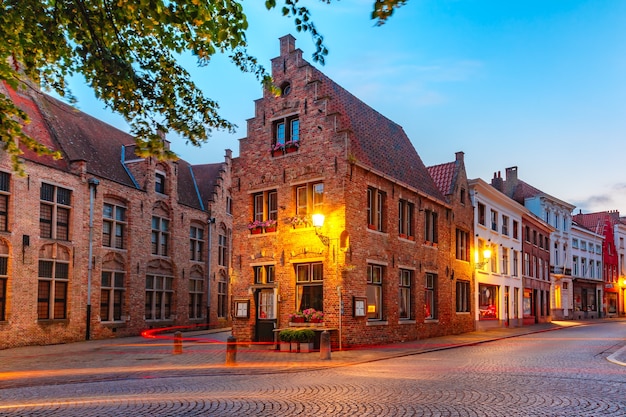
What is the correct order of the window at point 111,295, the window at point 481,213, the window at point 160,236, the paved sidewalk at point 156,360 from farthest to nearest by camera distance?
the window at point 481,213, the window at point 160,236, the window at point 111,295, the paved sidewalk at point 156,360

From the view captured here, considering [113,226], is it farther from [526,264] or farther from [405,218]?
[526,264]

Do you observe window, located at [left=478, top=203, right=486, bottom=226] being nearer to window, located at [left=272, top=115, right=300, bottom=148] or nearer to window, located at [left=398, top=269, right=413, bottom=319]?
window, located at [left=398, top=269, right=413, bottom=319]

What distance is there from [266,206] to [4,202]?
33.2ft

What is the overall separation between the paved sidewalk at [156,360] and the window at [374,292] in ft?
4.38

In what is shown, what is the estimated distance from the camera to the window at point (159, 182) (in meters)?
33.4

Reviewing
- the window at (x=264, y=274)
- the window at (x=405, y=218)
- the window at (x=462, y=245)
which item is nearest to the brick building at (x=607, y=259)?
the window at (x=462, y=245)

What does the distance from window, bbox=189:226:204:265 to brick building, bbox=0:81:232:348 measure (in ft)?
0.22

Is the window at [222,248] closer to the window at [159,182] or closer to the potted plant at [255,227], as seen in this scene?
the window at [159,182]

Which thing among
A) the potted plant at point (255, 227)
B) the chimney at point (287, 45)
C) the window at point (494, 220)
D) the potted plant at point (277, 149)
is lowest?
the potted plant at point (255, 227)

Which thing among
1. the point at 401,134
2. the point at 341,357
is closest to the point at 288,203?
the point at 341,357

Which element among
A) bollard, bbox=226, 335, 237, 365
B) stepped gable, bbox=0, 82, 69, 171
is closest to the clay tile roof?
bollard, bbox=226, 335, 237, 365

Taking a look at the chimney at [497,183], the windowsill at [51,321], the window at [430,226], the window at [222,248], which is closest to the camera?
the windowsill at [51,321]

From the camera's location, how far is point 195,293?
3688cm

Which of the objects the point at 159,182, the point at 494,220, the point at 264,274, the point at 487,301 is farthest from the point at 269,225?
the point at 494,220
